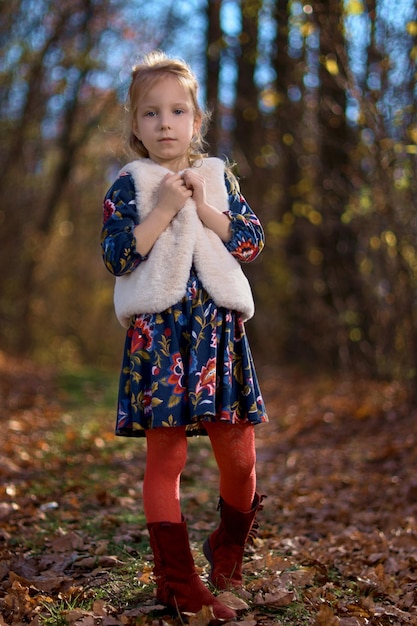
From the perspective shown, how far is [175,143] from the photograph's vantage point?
2949mm

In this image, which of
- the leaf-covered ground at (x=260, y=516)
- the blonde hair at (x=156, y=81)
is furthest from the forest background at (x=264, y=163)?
the blonde hair at (x=156, y=81)

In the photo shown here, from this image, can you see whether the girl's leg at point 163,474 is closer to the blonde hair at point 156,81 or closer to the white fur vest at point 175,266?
the white fur vest at point 175,266

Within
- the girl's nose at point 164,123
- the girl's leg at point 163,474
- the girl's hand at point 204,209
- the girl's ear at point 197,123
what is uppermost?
the girl's ear at point 197,123

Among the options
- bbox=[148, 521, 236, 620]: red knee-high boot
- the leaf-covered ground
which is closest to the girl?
bbox=[148, 521, 236, 620]: red knee-high boot

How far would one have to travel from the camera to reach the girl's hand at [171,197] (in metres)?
2.83

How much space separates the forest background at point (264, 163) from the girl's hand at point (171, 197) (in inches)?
122

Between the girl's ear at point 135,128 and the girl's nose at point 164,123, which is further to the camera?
the girl's ear at point 135,128

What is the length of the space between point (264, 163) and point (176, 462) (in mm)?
8104

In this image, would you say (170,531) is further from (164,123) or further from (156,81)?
(156,81)

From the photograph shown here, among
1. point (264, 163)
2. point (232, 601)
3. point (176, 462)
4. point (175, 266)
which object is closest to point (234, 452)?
point (176, 462)

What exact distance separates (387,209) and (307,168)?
12.3 ft

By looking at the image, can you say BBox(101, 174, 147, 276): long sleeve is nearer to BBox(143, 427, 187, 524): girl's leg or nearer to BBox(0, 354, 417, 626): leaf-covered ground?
BBox(143, 427, 187, 524): girl's leg

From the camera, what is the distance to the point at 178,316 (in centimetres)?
282

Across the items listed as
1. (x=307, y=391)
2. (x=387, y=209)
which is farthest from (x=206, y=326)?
(x=307, y=391)
